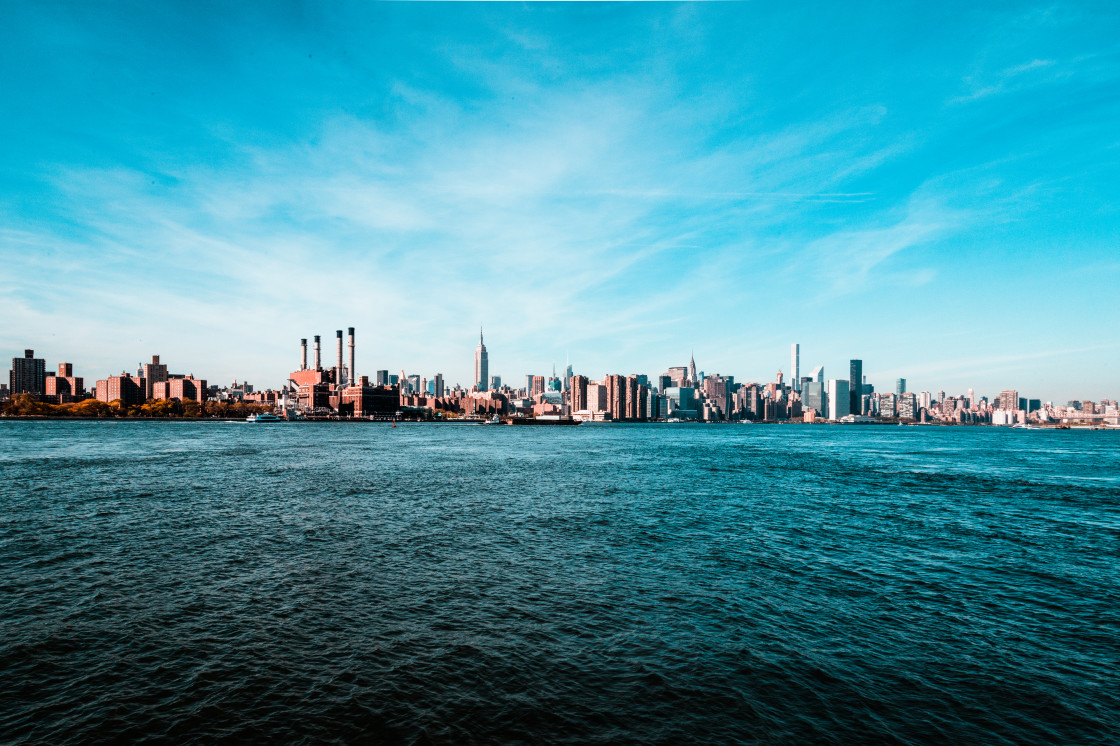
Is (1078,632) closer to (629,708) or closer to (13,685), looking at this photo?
(629,708)

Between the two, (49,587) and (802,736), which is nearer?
(802,736)

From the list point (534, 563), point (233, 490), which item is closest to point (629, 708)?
point (534, 563)

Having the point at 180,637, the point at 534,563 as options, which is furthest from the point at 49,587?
the point at 534,563

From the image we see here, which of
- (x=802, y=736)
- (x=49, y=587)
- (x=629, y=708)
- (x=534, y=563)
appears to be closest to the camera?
(x=802, y=736)

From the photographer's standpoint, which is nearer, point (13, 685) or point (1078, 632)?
point (13, 685)

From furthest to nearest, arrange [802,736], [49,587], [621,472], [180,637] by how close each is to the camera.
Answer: [621,472], [49,587], [180,637], [802,736]

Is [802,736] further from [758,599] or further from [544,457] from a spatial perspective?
[544,457]
